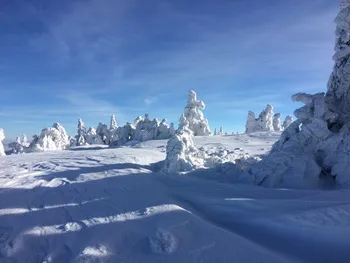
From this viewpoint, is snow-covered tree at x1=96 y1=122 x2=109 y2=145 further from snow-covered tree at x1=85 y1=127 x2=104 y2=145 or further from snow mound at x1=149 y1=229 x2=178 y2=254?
snow mound at x1=149 y1=229 x2=178 y2=254

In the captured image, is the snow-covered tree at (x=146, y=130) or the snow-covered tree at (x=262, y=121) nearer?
the snow-covered tree at (x=146, y=130)

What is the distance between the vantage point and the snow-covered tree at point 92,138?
54.1 metres

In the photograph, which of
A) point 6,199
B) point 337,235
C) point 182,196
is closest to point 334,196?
point 337,235

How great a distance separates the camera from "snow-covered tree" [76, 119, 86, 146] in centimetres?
5375

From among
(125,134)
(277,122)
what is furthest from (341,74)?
(277,122)

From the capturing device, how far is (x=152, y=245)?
667 centimetres

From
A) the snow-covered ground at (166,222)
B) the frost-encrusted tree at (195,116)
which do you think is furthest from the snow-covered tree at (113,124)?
the snow-covered ground at (166,222)

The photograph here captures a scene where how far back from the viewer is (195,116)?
40375mm

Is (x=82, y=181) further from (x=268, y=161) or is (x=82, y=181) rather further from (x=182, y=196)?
(x=268, y=161)

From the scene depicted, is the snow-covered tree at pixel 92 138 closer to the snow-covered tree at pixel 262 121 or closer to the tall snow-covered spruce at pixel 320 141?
the snow-covered tree at pixel 262 121

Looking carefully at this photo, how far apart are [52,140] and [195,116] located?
65.9 feet

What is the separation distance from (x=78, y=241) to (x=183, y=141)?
26.7ft

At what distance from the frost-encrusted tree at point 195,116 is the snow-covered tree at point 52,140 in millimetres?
18090

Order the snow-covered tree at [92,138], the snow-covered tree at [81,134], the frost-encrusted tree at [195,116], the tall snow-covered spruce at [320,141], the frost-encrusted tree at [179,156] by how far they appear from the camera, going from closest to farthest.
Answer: the tall snow-covered spruce at [320,141] < the frost-encrusted tree at [179,156] < the frost-encrusted tree at [195,116] < the snow-covered tree at [81,134] < the snow-covered tree at [92,138]
